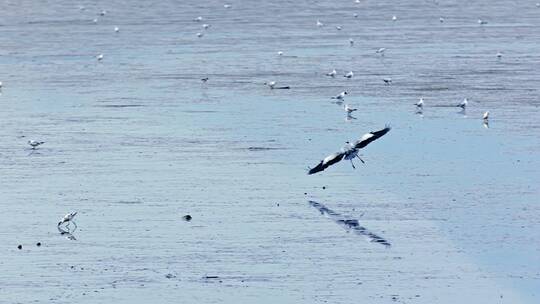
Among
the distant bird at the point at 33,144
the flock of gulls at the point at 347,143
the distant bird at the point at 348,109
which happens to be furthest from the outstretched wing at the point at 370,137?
the distant bird at the point at 348,109

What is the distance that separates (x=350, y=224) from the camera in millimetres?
18859

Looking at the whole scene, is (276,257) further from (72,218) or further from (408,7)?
(408,7)

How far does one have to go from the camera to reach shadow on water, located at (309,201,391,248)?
59.1 ft

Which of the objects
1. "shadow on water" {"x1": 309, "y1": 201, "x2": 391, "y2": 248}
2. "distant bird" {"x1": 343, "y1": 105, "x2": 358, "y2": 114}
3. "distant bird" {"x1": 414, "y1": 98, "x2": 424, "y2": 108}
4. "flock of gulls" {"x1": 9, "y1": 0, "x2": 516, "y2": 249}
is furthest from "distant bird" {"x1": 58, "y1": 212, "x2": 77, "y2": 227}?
"distant bird" {"x1": 414, "y1": 98, "x2": 424, "y2": 108}

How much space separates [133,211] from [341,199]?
283cm

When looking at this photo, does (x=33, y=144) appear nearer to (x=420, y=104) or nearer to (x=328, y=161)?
(x=328, y=161)

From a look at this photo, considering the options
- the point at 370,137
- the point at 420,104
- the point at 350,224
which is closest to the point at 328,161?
the point at 370,137

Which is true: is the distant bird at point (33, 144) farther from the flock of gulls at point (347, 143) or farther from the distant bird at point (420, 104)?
the distant bird at point (420, 104)

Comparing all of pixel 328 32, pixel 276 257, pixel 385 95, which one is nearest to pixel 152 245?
pixel 276 257

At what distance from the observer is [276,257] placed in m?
17.2

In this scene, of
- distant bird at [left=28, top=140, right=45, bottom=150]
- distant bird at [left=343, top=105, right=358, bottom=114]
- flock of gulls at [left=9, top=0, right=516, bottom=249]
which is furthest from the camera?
distant bird at [left=343, top=105, right=358, bottom=114]

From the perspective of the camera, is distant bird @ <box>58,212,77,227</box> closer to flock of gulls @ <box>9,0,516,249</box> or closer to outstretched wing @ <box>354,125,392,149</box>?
flock of gulls @ <box>9,0,516,249</box>

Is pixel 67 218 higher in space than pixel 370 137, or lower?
lower

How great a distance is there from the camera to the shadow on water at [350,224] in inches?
709
